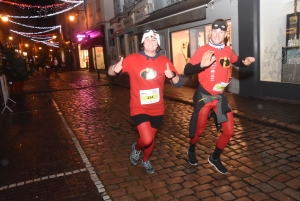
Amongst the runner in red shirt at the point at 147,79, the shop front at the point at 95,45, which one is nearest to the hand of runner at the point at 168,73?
the runner in red shirt at the point at 147,79

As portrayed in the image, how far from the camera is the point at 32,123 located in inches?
316

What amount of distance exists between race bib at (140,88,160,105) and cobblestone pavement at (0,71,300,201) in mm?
1107

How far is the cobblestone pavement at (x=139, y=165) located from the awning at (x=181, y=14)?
441 centimetres

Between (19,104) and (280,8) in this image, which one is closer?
(280,8)

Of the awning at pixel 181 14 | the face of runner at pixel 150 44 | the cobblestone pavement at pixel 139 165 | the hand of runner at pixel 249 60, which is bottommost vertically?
the cobblestone pavement at pixel 139 165

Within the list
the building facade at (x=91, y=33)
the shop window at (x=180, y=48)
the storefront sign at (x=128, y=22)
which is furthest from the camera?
the building facade at (x=91, y=33)

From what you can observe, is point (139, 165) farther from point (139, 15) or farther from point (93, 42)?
point (93, 42)

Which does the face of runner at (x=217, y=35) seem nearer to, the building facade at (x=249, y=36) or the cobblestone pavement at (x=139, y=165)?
the cobblestone pavement at (x=139, y=165)

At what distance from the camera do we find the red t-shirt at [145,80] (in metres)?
3.68

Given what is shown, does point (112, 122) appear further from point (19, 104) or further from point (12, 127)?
point (19, 104)

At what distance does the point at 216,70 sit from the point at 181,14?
28.0ft

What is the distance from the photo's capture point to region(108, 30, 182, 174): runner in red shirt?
368 centimetres

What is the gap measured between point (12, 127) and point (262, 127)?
633 cm

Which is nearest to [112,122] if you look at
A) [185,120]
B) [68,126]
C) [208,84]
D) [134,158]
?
[68,126]
